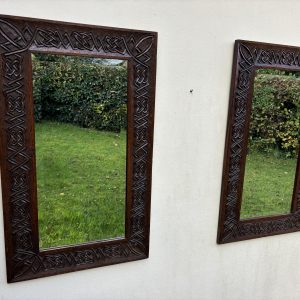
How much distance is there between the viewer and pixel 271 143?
151 centimetres

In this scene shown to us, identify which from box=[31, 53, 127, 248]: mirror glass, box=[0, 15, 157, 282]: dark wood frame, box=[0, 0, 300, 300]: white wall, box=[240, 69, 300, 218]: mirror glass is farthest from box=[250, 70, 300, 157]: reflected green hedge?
box=[31, 53, 127, 248]: mirror glass

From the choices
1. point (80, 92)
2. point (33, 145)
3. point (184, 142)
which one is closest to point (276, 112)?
point (184, 142)

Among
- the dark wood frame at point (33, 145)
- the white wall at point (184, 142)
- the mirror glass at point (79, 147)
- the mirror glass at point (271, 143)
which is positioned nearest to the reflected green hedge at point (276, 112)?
the mirror glass at point (271, 143)

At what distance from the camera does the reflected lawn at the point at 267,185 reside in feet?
4.96

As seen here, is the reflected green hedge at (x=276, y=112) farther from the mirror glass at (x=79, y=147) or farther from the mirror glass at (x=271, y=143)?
the mirror glass at (x=79, y=147)

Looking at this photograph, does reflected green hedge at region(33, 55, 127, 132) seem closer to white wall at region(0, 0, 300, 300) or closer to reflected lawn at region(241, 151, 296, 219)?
white wall at region(0, 0, 300, 300)

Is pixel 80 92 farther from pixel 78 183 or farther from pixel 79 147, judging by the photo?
pixel 78 183

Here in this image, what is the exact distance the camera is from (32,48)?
1057 mm

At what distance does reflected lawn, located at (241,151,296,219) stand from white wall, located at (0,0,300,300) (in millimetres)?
163

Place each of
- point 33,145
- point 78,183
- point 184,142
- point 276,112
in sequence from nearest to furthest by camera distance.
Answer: point 33,145, point 78,183, point 184,142, point 276,112

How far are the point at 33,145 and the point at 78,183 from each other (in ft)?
0.77

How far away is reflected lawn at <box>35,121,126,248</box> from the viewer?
3.86 ft

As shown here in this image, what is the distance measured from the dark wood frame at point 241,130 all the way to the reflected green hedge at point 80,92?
502 millimetres

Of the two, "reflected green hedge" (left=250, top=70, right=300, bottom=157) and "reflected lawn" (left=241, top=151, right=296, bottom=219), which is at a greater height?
"reflected green hedge" (left=250, top=70, right=300, bottom=157)
